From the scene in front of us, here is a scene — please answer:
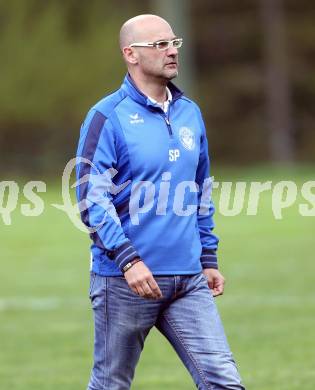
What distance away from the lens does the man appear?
236 inches

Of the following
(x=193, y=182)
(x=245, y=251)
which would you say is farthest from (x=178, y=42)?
(x=245, y=251)

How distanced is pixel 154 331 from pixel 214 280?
528cm

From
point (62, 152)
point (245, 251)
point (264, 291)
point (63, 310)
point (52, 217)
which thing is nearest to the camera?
point (63, 310)

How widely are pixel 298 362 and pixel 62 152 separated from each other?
36743 millimetres

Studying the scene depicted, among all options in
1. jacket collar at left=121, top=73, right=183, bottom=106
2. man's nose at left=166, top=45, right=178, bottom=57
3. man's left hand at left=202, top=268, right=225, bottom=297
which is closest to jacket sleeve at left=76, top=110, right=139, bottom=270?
jacket collar at left=121, top=73, right=183, bottom=106

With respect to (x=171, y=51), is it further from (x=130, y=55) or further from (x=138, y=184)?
(x=138, y=184)

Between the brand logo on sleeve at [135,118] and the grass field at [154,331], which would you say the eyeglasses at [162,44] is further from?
the grass field at [154,331]

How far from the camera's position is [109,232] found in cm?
590

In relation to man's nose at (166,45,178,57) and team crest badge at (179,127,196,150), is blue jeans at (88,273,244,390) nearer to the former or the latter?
team crest badge at (179,127,196,150)

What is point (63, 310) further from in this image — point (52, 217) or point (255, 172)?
point (255, 172)

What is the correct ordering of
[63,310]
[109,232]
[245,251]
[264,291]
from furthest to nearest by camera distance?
[245,251], [264,291], [63,310], [109,232]

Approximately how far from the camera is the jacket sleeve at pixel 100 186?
589 cm

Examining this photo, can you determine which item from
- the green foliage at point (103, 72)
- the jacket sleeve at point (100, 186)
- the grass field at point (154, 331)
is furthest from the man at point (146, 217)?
the green foliage at point (103, 72)

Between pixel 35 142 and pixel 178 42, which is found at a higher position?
pixel 178 42
